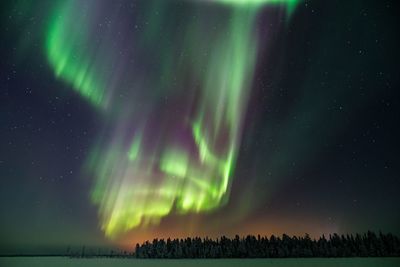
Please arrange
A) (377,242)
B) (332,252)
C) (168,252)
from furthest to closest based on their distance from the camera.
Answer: (168,252)
(332,252)
(377,242)

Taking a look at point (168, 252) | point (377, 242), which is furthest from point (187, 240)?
point (377, 242)

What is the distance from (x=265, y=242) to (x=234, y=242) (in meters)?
17.2

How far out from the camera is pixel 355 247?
147875 mm

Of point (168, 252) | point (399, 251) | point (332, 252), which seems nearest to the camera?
point (399, 251)

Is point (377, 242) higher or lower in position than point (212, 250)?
higher

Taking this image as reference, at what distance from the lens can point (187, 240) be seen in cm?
17200

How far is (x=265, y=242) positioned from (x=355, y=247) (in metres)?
42.7

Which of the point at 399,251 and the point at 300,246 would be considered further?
the point at 300,246

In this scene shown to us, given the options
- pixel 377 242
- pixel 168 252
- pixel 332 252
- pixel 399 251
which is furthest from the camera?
pixel 168 252

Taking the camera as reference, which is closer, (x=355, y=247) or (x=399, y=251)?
(x=399, y=251)

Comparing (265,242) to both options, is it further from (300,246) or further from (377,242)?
(377,242)

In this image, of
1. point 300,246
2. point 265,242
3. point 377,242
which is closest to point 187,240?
point 265,242

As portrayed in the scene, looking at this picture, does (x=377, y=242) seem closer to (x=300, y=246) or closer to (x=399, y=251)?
(x=399, y=251)

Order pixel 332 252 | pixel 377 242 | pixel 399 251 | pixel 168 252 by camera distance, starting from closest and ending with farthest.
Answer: pixel 399 251
pixel 377 242
pixel 332 252
pixel 168 252
